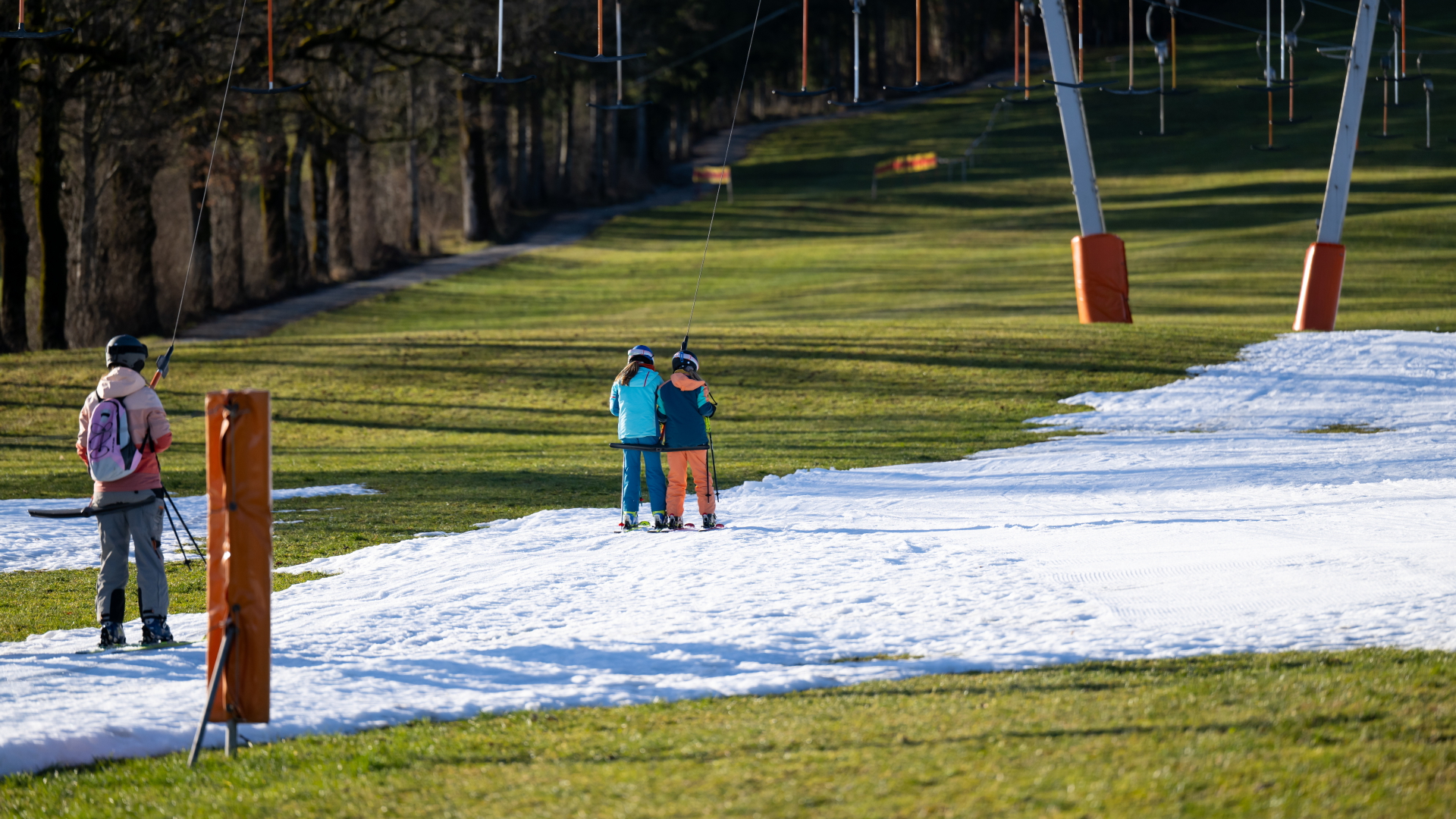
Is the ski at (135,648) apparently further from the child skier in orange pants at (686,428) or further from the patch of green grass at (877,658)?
the child skier in orange pants at (686,428)

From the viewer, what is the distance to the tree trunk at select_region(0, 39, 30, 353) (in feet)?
88.9

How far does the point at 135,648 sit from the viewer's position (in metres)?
8.40

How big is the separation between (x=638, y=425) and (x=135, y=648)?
185 inches

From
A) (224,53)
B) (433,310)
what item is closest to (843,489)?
(224,53)

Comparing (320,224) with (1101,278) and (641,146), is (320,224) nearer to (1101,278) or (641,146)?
(1101,278)

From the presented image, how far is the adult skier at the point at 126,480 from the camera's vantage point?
8.34 meters

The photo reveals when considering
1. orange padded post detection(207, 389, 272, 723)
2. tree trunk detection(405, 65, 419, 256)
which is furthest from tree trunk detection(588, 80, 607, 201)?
orange padded post detection(207, 389, 272, 723)

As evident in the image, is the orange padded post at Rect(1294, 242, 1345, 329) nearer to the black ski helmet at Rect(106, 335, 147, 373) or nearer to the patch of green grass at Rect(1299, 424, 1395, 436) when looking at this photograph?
the patch of green grass at Rect(1299, 424, 1395, 436)

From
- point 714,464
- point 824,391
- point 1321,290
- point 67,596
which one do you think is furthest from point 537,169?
point 67,596

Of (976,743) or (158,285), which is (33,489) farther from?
(158,285)

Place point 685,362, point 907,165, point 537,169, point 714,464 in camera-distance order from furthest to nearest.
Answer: point 907,165, point 537,169, point 714,464, point 685,362

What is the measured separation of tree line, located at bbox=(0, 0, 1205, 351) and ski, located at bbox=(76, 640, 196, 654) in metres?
2.52

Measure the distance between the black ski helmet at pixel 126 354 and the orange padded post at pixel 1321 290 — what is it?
22.4m

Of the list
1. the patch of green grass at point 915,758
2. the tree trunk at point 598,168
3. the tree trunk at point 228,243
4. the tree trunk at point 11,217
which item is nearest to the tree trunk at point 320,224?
the tree trunk at point 228,243
